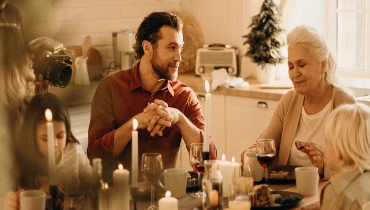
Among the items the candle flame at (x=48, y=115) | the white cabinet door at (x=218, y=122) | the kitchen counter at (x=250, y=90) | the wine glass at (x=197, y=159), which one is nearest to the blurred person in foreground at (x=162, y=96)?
the wine glass at (x=197, y=159)

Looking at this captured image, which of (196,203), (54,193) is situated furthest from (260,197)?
(54,193)

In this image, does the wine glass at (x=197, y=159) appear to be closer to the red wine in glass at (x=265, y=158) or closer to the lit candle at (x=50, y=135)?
the red wine in glass at (x=265, y=158)

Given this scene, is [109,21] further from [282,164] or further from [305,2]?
[305,2]

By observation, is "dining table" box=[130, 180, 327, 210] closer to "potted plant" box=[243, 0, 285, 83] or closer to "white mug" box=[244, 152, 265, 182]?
"white mug" box=[244, 152, 265, 182]

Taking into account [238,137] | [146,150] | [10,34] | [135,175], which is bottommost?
[238,137]

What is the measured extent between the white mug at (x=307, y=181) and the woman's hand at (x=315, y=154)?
0.79 ft

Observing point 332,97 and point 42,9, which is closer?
point 42,9

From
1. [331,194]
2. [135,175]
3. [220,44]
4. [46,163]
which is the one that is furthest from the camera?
[220,44]

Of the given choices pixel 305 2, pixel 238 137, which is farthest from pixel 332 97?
pixel 305 2

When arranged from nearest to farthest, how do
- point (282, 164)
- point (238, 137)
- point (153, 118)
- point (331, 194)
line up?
point (331, 194)
point (153, 118)
point (282, 164)
point (238, 137)

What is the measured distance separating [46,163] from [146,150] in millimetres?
1643

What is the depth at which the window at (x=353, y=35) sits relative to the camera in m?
3.91

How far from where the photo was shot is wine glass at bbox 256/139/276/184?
7.08 ft

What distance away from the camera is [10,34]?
607 millimetres
